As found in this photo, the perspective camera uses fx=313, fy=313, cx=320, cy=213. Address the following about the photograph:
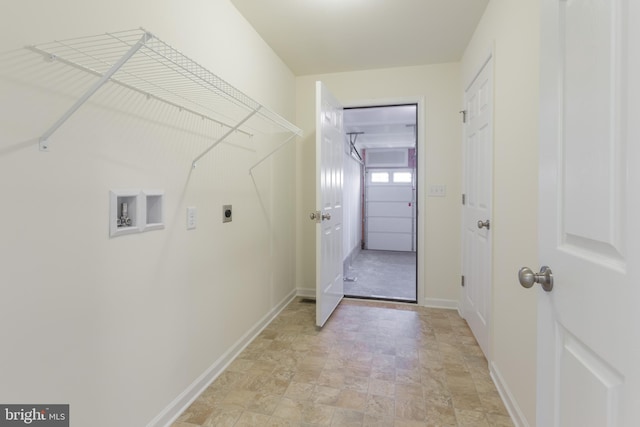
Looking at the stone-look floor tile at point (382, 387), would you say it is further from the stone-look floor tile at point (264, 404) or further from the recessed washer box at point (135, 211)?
the recessed washer box at point (135, 211)

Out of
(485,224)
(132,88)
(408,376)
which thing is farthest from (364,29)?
(408,376)

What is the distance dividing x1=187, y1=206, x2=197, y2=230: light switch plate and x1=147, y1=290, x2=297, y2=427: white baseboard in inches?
34.1

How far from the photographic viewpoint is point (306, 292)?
343 cm

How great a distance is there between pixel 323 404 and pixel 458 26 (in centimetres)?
277

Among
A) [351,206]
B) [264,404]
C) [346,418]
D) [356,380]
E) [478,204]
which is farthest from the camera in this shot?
[351,206]

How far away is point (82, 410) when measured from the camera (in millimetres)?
1120

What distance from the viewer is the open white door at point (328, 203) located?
253cm

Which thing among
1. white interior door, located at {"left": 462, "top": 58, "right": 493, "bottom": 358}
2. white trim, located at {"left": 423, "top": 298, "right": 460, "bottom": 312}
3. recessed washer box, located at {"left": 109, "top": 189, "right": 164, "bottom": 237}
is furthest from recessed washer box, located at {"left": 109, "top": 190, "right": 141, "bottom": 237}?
white trim, located at {"left": 423, "top": 298, "right": 460, "bottom": 312}

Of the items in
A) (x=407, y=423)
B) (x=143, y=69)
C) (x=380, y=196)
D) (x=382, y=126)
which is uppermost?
(x=382, y=126)

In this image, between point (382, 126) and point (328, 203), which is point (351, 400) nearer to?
point (328, 203)

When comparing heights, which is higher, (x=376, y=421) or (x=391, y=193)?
(x=391, y=193)

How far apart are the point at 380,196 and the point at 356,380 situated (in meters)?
5.46

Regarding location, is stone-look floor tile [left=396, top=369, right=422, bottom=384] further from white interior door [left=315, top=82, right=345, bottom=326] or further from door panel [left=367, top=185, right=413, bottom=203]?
door panel [left=367, top=185, right=413, bottom=203]

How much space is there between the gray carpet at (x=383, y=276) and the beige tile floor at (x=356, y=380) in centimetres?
87
